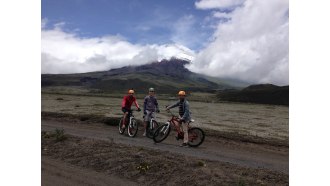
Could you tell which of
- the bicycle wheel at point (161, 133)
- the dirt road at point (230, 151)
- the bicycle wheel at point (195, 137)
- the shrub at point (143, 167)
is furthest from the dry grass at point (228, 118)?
the shrub at point (143, 167)

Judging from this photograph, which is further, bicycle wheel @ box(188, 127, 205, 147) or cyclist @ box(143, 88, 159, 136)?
cyclist @ box(143, 88, 159, 136)

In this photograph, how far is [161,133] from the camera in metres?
17.2

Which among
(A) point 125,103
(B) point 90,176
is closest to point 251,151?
(A) point 125,103

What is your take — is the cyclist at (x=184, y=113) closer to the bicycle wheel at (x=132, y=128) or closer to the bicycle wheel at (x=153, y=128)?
the bicycle wheel at (x=153, y=128)

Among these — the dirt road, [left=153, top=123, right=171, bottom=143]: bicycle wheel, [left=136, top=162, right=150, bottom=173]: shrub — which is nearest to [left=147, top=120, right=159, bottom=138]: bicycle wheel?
the dirt road

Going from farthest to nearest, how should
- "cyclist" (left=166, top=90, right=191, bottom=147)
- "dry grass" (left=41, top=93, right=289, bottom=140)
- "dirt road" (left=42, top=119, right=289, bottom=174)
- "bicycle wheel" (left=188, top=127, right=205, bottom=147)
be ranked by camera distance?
"dry grass" (left=41, top=93, right=289, bottom=140) → "bicycle wheel" (left=188, top=127, right=205, bottom=147) → "cyclist" (left=166, top=90, right=191, bottom=147) → "dirt road" (left=42, top=119, right=289, bottom=174)

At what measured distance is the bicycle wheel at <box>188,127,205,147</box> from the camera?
16.7m

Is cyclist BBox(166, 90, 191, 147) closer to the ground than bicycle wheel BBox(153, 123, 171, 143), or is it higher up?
higher up

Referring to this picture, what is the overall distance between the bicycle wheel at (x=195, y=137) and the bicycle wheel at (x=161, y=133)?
1102mm

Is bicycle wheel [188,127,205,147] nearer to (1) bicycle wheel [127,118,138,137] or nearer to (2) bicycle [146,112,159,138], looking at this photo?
(2) bicycle [146,112,159,138]

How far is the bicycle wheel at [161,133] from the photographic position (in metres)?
17.2

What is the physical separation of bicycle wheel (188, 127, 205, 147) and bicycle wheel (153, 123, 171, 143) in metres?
1.10
